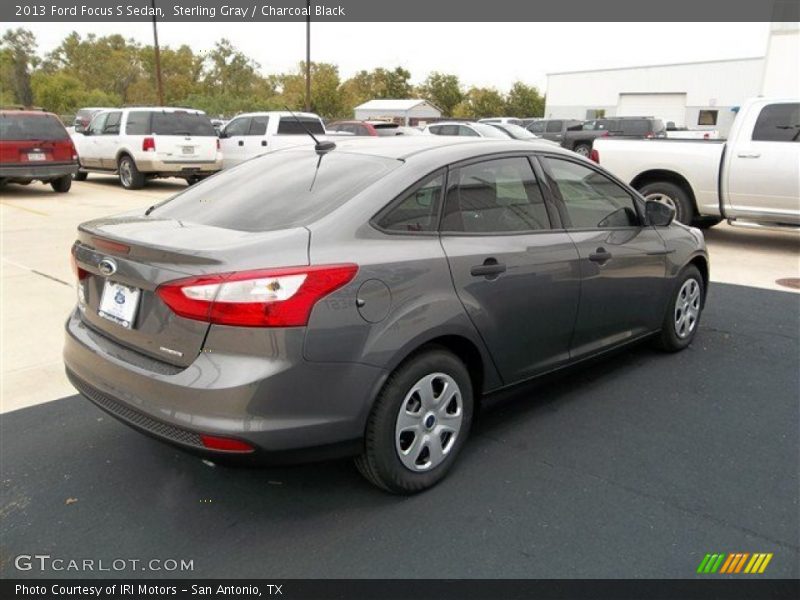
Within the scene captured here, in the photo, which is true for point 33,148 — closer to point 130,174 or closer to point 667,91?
point 130,174

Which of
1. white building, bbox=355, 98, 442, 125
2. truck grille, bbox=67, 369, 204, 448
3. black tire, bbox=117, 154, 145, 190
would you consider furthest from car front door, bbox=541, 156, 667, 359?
white building, bbox=355, 98, 442, 125

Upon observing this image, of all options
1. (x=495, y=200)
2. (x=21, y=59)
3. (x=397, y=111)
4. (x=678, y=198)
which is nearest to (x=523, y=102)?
(x=397, y=111)

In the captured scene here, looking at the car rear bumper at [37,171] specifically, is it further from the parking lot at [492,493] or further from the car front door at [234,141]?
the parking lot at [492,493]

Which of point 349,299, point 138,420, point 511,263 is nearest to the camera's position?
point 349,299

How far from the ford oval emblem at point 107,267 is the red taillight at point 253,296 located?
0.45 metres

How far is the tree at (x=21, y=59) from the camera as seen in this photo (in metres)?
69.9

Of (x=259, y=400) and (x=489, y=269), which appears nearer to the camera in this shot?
(x=259, y=400)

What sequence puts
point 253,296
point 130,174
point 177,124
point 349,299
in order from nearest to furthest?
1. point 253,296
2. point 349,299
3. point 177,124
4. point 130,174

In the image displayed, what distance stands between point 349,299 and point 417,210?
0.67m

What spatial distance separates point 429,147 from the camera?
11.1 feet

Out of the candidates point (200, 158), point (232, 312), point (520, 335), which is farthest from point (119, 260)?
point (200, 158)
